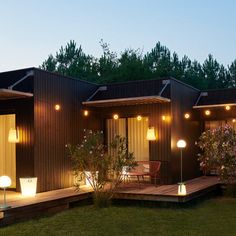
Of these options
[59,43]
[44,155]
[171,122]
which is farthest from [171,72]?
[44,155]

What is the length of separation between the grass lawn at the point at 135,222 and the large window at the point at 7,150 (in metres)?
2.26

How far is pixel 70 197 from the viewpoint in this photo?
8.63 metres

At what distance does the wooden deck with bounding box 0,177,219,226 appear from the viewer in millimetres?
7359

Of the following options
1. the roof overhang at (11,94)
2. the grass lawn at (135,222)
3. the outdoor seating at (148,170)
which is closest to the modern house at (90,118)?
the roof overhang at (11,94)

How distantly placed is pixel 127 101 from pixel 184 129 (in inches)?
90.6

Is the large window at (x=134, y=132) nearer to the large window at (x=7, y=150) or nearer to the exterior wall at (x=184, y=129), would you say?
the exterior wall at (x=184, y=129)

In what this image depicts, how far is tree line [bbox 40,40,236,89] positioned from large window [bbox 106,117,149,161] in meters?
12.9

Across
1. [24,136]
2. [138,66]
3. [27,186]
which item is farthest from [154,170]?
[138,66]

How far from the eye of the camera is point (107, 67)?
27062mm

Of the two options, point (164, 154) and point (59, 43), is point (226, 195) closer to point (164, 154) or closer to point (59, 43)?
point (164, 154)

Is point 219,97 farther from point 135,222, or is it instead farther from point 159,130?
point 135,222

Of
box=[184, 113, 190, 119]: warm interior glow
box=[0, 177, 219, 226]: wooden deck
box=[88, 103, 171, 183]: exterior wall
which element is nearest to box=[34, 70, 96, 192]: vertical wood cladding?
box=[0, 177, 219, 226]: wooden deck

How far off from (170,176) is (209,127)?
2.92 metres

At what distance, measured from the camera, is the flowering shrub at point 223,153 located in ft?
31.0
